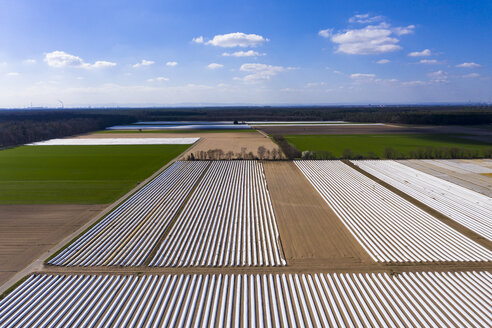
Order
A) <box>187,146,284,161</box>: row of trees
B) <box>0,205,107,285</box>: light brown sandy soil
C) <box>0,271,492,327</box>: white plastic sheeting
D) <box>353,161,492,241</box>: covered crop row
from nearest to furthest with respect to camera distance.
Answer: <box>0,271,492,327</box>: white plastic sheeting → <box>0,205,107,285</box>: light brown sandy soil → <box>353,161,492,241</box>: covered crop row → <box>187,146,284,161</box>: row of trees

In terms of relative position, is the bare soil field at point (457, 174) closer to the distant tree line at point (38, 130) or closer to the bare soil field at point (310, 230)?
the bare soil field at point (310, 230)

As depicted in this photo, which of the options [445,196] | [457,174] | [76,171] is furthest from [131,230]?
[457,174]

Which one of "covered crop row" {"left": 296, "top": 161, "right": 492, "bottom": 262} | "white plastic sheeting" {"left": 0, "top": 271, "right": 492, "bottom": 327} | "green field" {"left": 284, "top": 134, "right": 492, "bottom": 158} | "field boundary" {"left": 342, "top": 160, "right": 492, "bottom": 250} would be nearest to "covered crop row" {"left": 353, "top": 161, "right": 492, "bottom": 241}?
"field boundary" {"left": 342, "top": 160, "right": 492, "bottom": 250}

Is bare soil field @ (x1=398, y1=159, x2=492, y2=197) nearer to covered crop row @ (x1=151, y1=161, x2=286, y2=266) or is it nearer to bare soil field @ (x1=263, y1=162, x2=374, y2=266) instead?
bare soil field @ (x1=263, y1=162, x2=374, y2=266)

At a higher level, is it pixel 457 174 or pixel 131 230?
pixel 457 174

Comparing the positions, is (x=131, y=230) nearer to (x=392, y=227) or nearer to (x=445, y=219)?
(x=392, y=227)

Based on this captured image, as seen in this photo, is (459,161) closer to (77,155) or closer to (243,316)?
(243,316)

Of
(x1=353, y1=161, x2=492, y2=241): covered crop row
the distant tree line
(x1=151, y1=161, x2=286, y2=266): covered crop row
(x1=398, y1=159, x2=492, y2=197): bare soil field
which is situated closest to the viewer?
(x1=151, y1=161, x2=286, y2=266): covered crop row
